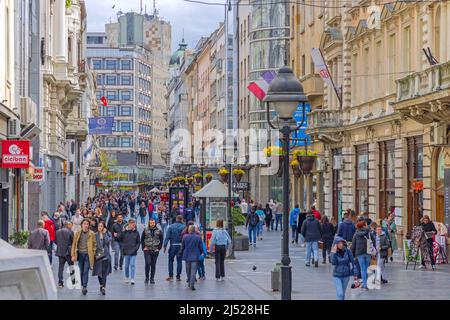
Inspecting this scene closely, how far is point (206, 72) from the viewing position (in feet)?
406

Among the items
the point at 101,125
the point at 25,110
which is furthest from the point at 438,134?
the point at 101,125

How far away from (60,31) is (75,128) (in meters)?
15.1

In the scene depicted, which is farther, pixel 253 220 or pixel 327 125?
pixel 327 125

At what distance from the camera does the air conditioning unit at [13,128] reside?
3644 cm

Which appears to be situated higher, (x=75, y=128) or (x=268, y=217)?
(x=75, y=128)

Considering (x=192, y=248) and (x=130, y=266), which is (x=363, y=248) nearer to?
(x=192, y=248)

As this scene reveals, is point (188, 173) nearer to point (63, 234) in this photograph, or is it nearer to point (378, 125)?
point (378, 125)

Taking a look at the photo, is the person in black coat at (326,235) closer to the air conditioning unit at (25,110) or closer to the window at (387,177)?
the window at (387,177)

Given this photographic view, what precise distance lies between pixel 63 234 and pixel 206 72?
99.9 metres

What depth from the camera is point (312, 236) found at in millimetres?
31469

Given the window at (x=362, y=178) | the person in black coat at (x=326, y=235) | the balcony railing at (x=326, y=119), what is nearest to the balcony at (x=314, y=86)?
the balcony railing at (x=326, y=119)

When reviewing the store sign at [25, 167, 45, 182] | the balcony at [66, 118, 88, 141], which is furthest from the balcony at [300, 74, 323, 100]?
the balcony at [66, 118, 88, 141]

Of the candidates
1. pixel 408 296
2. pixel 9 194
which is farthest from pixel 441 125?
pixel 9 194
